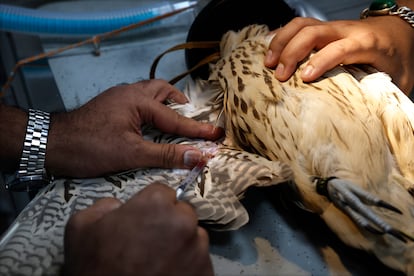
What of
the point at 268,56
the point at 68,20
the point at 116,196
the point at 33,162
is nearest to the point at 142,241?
→ the point at 116,196

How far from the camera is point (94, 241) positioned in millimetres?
775

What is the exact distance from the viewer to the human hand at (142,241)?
2.43 feet

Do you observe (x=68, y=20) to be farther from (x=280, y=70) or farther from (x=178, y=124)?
(x=280, y=70)

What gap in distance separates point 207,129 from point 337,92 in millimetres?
367

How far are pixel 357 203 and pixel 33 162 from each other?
2.75 feet

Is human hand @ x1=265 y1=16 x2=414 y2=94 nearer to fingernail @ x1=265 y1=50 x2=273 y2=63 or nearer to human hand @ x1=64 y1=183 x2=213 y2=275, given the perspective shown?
fingernail @ x1=265 y1=50 x2=273 y2=63

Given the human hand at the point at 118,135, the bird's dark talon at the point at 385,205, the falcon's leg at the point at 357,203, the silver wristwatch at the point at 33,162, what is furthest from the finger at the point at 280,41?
the silver wristwatch at the point at 33,162

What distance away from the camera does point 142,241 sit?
2.45 ft

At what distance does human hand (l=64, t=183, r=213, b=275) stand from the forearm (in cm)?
49

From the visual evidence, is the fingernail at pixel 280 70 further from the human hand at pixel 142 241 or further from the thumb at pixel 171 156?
the human hand at pixel 142 241

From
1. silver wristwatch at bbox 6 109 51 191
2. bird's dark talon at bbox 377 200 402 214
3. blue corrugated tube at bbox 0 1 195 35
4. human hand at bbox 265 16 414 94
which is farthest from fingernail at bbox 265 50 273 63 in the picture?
blue corrugated tube at bbox 0 1 195 35

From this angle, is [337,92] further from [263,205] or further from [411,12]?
[411,12]

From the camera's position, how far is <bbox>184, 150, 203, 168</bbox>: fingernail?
113 cm

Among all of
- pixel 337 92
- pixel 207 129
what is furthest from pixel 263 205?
pixel 337 92
